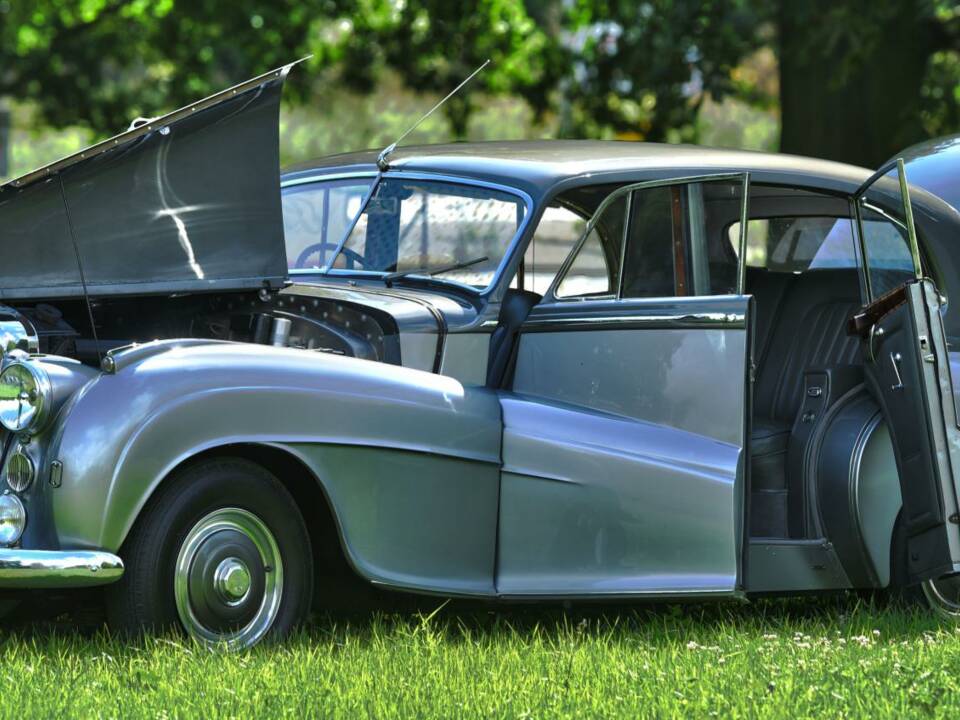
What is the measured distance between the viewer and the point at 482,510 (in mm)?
5059

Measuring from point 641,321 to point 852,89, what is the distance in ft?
31.0

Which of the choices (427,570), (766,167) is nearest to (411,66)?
(766,167)

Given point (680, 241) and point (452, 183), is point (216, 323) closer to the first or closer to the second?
point (452, 183)

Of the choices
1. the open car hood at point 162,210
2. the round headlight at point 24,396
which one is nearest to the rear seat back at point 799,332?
the open car hood at point 162,210

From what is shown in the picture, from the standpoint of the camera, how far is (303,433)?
4730 mm

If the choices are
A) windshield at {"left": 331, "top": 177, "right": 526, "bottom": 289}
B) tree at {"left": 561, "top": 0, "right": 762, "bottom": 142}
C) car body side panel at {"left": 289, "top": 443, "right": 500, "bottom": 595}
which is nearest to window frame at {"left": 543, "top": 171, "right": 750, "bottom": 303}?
windshield at {"left": 331, "top": 177, "right": 526, "bottom": 289}

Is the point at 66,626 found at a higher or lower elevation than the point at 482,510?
lower

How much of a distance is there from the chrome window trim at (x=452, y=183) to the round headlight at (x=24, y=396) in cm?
165

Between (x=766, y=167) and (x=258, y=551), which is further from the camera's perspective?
(x=766, y=167)

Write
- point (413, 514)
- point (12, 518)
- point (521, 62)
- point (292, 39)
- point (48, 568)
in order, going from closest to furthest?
1. point (48, 568)
2. point (12, 518)
3. point (413, 514)
4. point (292, 39)
5. point (521, 62)

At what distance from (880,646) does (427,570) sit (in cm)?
143

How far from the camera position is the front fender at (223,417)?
441cm

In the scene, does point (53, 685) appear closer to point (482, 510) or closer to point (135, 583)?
point (135, 583)

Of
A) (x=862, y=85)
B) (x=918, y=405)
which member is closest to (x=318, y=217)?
(x=918, y=405)
